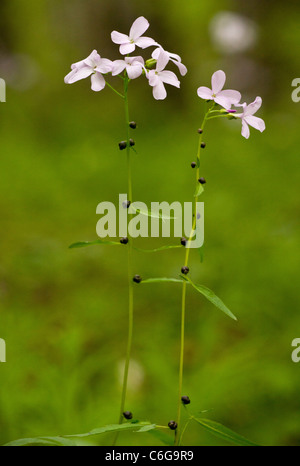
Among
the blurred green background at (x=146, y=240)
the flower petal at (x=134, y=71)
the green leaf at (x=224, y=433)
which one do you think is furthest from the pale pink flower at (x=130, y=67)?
the blurred green background at (x=146, y=240)

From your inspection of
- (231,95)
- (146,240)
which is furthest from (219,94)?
(146,240)

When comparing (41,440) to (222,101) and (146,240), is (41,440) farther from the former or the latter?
(146,240)

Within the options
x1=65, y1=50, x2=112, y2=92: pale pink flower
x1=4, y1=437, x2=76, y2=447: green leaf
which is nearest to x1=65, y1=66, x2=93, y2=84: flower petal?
x1=65, y1=50, x2=112, y2=92: pale pink flower

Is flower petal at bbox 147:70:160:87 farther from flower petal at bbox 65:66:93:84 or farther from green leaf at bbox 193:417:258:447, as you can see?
green leaf at bbox 193:417:258:447

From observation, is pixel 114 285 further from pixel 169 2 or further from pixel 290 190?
pixel 169 2

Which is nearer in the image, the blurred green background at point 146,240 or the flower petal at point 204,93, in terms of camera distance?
the flower petal at point 204,93

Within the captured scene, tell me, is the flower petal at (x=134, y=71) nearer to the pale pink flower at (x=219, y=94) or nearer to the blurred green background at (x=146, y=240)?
the pale pink flower at (x=219, y=94)

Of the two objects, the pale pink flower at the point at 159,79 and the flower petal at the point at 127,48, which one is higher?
the flower petal at the point at 127,48
